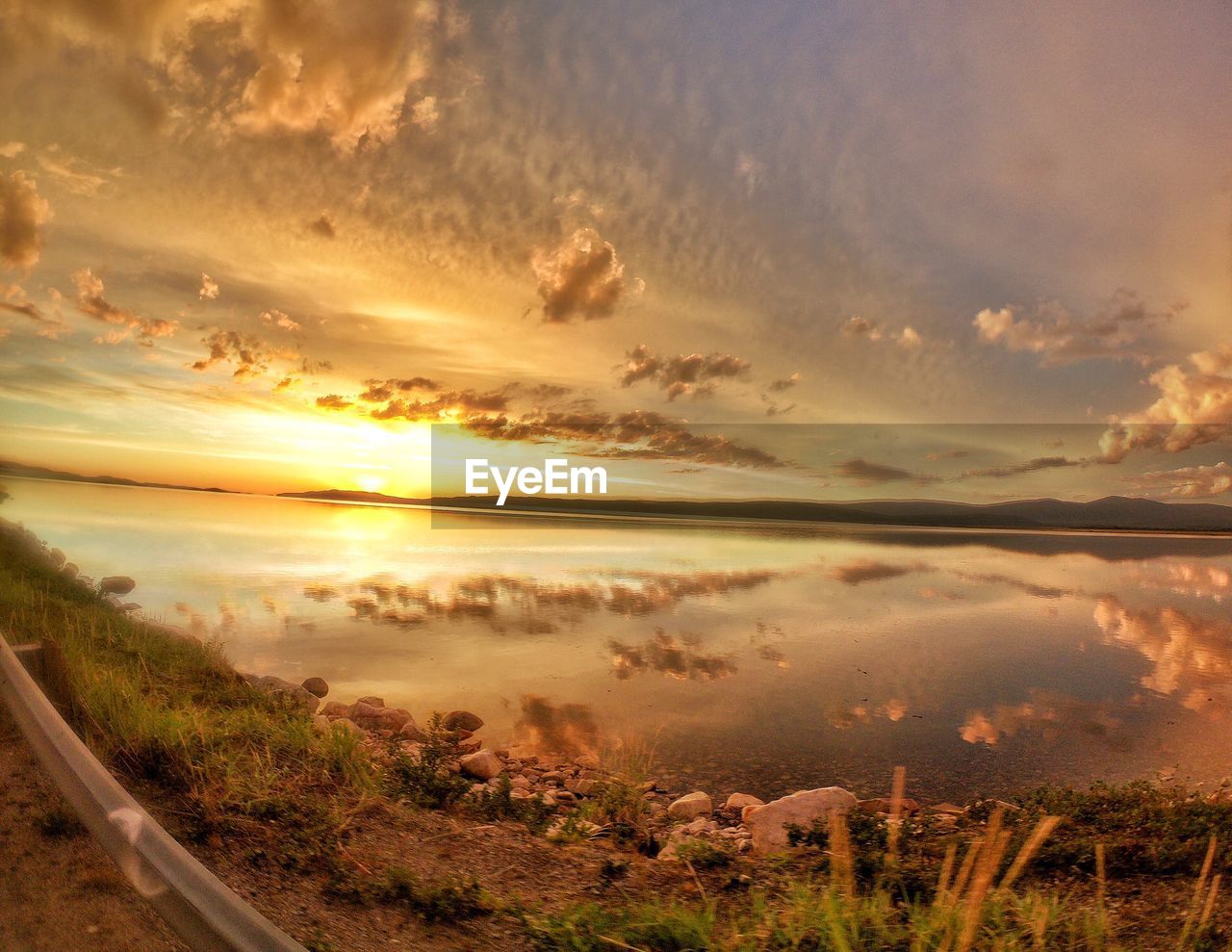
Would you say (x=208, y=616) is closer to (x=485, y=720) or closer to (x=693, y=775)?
(x=485, y=720)

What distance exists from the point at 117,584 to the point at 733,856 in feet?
68.4

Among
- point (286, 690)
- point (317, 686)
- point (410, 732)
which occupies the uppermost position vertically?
point (286, 690)

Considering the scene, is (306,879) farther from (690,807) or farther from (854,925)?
(690,807)

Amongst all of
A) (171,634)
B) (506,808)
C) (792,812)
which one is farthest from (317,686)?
(792,812)

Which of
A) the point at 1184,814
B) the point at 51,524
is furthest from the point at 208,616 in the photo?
the point at 51,524

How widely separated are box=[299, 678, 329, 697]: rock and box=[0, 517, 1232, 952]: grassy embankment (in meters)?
3.89

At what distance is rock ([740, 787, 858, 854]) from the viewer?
541 centimetres

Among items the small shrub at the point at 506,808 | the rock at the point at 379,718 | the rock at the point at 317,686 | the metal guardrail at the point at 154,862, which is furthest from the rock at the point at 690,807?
the rock at the point at 317,686

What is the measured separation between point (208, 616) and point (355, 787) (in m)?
13.4

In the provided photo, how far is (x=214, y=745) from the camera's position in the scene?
5.43 m

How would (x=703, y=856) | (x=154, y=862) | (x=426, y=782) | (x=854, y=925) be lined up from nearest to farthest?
(x=154, y=862)
(x=854, y=925)
(x=703, y=856)
(x=426, y=782)

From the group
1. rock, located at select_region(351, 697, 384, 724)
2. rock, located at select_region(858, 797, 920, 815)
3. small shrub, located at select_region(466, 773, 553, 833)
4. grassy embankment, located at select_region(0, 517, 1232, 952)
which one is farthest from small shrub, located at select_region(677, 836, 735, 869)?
rock, located at select_region(351, 697, 384, 724)

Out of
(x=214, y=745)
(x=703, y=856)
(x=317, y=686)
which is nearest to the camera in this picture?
(x=703, y=856)

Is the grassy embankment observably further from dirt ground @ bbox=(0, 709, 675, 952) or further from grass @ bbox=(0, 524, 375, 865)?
dirt ground @ bbox=(0, 709, 675, 952)
